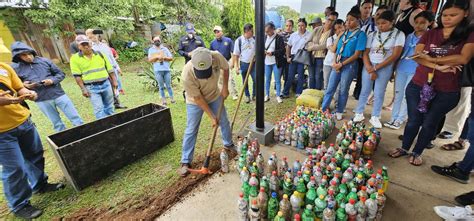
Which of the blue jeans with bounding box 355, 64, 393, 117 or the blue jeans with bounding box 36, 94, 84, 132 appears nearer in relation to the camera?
the blue jeans with bounding box 36, 94, 84, 132

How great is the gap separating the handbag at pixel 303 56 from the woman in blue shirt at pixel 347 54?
0.93 m

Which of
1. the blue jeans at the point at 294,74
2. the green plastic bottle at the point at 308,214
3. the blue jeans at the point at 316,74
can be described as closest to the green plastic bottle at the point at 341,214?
the green plastic bottle at the point at 308,214

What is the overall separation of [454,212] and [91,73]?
530cm

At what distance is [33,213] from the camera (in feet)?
8.29

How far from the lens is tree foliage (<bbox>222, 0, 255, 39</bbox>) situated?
1474 centimetres

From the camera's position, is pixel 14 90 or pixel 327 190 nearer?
pixel 327 190

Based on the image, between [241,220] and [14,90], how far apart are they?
2.82 m

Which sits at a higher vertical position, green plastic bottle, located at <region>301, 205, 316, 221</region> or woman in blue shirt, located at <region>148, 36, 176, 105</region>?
woman in blue shirt, located at <region>148, 36, 176, 105</region>

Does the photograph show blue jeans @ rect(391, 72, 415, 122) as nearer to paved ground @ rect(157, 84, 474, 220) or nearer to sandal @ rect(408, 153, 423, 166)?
paved ground @ rect(157, 84, 474, 220)

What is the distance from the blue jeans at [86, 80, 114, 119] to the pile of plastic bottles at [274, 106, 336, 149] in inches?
127

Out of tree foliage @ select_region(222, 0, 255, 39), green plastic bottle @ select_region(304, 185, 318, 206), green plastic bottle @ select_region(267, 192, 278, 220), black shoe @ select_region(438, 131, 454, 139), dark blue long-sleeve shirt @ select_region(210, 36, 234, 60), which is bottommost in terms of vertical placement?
black shoe @ select_region(438, 131, 454, 139)

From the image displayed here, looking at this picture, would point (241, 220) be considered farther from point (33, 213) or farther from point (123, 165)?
point (33, 213)

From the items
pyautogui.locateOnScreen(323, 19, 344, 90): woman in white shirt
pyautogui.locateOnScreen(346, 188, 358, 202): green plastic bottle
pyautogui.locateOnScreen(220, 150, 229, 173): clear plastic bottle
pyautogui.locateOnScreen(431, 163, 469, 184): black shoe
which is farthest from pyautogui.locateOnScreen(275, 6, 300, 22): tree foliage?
pyautogui.locateOnScreen(346, 188, 358, 202): green plastic bottle

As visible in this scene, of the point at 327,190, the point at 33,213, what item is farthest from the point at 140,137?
the point at 327,190
